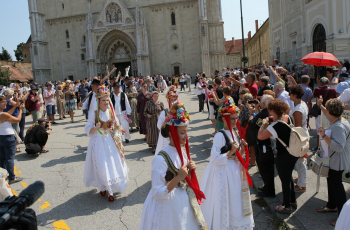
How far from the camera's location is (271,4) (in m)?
27.3

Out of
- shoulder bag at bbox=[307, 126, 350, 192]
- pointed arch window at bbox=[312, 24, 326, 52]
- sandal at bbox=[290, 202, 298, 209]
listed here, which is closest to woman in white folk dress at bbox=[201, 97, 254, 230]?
sandal at bbox=[290, 202, 298, 209]

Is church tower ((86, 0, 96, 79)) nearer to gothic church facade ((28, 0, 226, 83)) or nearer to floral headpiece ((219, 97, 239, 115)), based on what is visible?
gothic church facade ((28, 0, 226, 83))

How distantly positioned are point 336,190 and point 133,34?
35511 millimetres

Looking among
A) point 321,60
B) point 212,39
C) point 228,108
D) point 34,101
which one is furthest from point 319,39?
point 212,39

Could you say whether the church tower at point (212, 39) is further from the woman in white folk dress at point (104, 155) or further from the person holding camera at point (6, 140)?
the woman in white folk dress at point (104, 155)

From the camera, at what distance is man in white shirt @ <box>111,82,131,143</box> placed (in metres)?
9.27

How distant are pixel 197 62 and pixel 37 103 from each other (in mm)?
27109

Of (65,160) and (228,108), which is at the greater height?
(228,108)

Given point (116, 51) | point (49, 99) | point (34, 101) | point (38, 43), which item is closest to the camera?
point (34, 101)

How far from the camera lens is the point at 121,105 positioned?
32.0ft

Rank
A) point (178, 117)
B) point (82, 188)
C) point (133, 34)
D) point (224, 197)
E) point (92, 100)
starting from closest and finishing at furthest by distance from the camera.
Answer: point (178, 117) → point (224, 197) → point (82, 188) → point (92, 100) → point (133, 34)

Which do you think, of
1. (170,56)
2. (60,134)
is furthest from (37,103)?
(170,56)

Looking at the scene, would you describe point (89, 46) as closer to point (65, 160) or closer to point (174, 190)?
point (65, 160)

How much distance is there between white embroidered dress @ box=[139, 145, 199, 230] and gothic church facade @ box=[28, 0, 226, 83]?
110 ft
